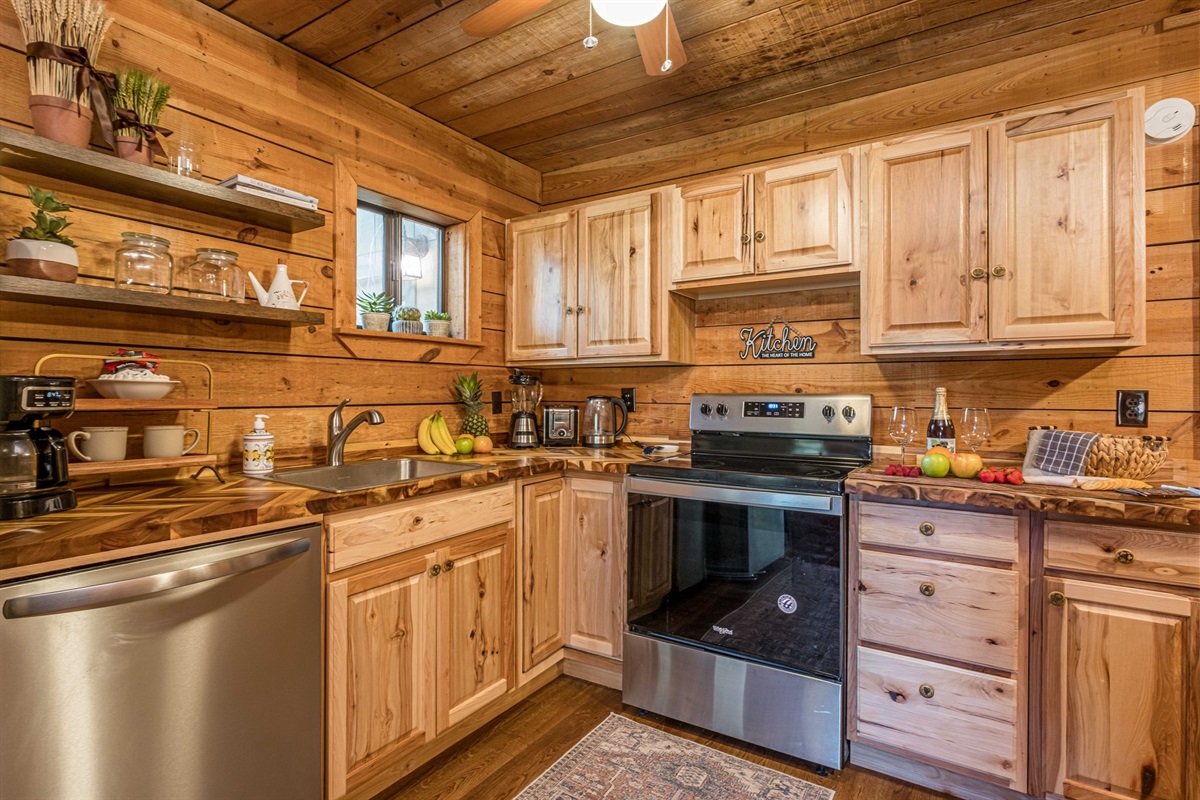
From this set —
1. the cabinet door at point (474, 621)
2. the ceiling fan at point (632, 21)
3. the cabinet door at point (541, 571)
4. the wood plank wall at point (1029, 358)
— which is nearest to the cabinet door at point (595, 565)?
the cabinet door at point (541, 571)

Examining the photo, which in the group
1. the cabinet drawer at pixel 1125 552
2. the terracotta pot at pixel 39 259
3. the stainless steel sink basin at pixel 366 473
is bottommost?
the cabinet drawer at pixel 1125 552

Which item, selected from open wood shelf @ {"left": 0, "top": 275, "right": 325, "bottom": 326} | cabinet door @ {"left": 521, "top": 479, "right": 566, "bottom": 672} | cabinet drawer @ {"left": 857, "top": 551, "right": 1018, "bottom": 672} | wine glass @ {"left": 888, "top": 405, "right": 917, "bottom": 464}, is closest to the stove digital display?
wine glass @ {"left": 888, "top": 405, "right": 917, "bottom": 464}

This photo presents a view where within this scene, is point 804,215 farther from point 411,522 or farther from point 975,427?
point 411,522

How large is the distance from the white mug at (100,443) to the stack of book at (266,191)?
0.78 metres

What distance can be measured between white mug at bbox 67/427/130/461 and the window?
1117 mm

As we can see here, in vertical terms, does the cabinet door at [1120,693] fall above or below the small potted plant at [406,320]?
below

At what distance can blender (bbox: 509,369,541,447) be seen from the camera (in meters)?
2.82

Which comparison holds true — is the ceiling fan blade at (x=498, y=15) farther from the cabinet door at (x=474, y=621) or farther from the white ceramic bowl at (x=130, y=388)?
the cabinet door at (x=474, y=621)

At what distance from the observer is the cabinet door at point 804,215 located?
7.04ft

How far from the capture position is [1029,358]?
2080 millimetres

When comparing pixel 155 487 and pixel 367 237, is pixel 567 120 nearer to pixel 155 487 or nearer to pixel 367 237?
pixel 367 237

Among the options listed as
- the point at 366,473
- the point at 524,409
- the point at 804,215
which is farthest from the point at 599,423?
the point at 804,215

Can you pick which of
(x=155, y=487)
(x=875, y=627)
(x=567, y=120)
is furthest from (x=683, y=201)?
(x=155, y=487)

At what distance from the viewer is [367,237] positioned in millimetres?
2543
